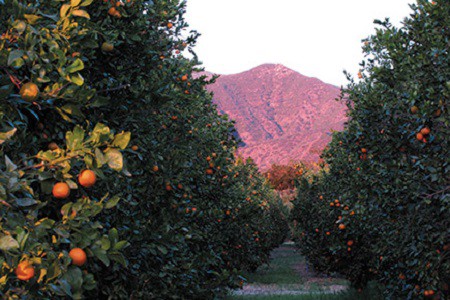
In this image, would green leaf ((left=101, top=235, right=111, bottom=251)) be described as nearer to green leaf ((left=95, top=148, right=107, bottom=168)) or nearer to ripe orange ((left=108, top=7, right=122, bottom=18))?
green leaf ((left=95, top=148, right=107, bottom=168))

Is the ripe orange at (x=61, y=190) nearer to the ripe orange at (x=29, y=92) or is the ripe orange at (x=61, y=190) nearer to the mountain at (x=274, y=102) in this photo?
the ripe orange at (x=29, y=92)

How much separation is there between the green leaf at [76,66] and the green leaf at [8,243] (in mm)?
774

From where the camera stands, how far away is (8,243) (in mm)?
1611

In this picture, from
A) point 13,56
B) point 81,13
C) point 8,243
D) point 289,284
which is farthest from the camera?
point 289,284

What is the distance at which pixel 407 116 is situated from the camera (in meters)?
4.91

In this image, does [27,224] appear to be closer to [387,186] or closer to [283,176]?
[387,186]

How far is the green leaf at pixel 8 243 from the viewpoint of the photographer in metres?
1.61

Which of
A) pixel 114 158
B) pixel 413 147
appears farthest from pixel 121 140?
pixel 413 147

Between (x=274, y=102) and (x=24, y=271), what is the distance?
17296 centimetres

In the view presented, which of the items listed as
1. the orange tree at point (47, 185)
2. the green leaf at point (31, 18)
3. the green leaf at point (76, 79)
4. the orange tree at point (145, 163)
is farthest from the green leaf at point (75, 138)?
the orange tree at point (145, 163)

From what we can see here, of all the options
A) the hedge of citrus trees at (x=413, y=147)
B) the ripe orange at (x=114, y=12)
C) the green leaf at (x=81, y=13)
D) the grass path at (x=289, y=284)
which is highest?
the ripe orange at (x=114, y=12)

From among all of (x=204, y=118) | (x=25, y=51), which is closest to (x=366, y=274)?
(x=204, y=118)

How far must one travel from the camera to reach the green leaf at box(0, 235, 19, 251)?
161 cm

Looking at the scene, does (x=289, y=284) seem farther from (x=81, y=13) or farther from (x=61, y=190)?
(x=81, y=13)
